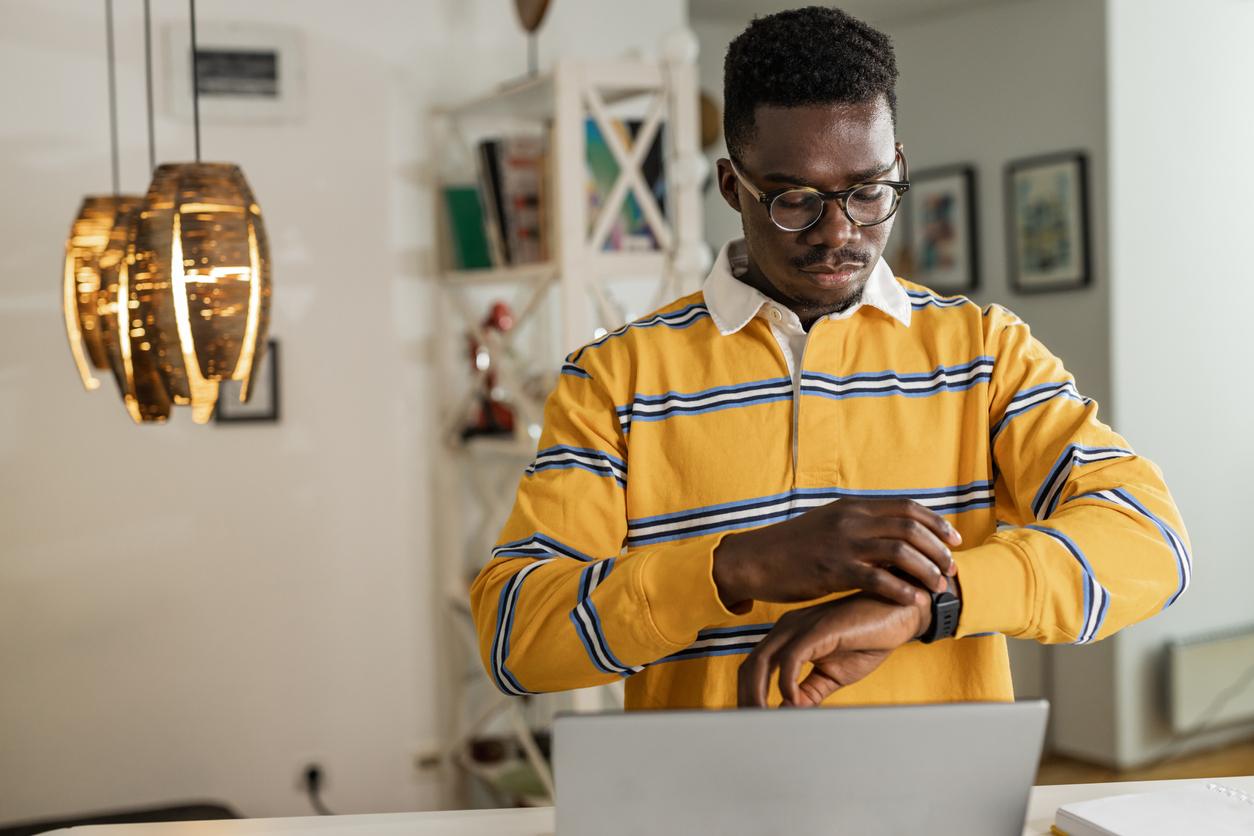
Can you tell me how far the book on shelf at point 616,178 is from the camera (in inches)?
92.7

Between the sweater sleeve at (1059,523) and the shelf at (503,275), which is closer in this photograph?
the sweater sleeve at (1059,523)

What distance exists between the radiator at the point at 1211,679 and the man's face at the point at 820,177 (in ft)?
9.50

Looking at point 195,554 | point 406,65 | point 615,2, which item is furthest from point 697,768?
point 615,2

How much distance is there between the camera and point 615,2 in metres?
2.87

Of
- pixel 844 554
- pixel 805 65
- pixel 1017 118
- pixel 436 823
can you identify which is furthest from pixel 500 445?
pixel 1017 118

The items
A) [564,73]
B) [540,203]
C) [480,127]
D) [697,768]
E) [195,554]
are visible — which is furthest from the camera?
[480,127]

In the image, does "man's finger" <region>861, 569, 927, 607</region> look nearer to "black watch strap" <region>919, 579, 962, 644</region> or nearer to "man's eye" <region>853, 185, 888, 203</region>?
"black watch strap" <region>919, 579, 962, 644</region>

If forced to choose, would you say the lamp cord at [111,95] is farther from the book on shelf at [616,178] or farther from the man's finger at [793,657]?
the man's finger at [793,657]

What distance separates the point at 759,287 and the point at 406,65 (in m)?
1.93

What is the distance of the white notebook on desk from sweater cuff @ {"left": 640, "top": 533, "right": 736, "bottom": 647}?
0.41 m

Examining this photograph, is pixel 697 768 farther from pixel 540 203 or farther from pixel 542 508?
pixel 540 203

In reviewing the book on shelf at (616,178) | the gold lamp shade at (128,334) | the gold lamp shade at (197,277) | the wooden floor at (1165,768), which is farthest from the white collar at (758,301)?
the wooden floor at (1165,768)

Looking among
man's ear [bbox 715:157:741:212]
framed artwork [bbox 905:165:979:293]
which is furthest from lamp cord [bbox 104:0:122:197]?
framed artwork [bbox 905:165:979:293]

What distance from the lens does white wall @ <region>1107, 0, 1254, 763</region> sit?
10.7ft
